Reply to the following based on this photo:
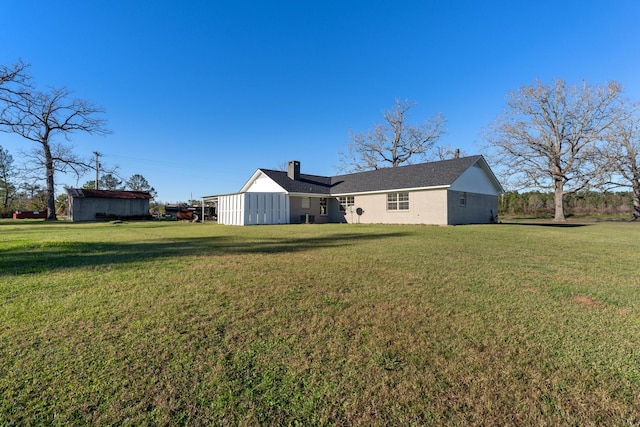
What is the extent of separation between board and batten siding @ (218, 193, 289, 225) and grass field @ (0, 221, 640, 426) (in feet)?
51.9

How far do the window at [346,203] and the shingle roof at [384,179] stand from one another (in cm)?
56

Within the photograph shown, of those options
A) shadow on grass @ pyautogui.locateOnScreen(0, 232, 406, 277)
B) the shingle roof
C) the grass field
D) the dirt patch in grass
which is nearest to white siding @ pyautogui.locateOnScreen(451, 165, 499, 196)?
the shingle roof

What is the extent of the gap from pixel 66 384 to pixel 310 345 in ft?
5.91

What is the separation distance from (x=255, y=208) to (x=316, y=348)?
19184 millimetres

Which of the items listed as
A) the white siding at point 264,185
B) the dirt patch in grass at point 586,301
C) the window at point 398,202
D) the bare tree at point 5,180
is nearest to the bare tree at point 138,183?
the bare tree at point 5,180

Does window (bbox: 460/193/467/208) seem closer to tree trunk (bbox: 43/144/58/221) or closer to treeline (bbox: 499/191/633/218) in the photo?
treeline (bbox: 499/191/633/218)

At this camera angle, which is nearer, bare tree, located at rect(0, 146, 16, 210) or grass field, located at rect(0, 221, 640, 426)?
grass field, located at rect(0, 221, 640, 426)

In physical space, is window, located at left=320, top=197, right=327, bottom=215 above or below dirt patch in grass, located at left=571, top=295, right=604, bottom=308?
above

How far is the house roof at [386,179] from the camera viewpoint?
19.7 meters

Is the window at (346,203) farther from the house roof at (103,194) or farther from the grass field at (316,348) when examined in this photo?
the house roof at (103,194)

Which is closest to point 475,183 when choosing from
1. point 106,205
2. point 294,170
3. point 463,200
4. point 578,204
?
point 463,200

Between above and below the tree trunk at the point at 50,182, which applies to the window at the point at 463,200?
below

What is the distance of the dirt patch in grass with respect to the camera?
12.6ft

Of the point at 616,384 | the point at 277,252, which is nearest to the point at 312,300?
the point at 616,384
